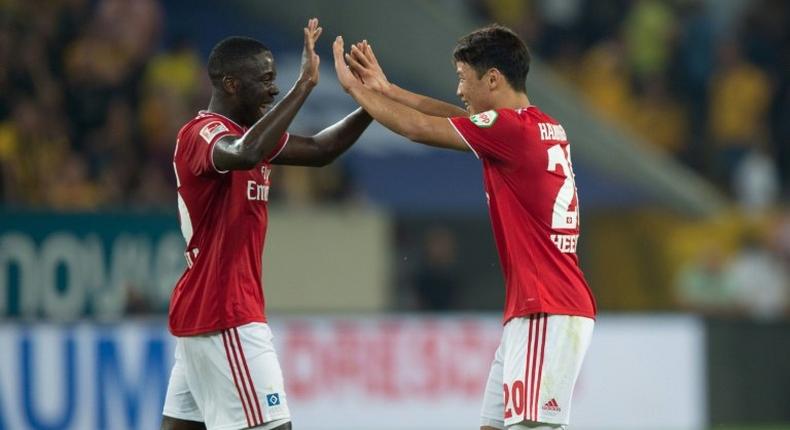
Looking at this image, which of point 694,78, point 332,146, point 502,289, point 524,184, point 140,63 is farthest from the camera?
point 694,78

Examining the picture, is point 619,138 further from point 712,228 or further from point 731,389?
point 731,389

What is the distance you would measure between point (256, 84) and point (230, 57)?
15 cm

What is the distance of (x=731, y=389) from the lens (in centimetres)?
1273

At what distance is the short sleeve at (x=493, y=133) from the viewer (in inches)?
227

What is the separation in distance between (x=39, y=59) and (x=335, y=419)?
3632 mm

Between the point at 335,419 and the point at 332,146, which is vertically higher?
the point at 332,146

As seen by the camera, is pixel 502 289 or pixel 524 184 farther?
pixel 502 289

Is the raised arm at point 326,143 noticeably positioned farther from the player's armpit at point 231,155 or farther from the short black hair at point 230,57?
the player's armpit at point 231,155

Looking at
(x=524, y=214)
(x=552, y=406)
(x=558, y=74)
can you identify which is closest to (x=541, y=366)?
(x=552, y=406)

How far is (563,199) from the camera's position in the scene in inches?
230

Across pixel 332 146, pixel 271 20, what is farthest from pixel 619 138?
pixel 332 146

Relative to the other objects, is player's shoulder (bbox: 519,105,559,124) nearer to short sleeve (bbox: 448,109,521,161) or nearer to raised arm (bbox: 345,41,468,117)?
short sleeve (bbox: 448,109,521,161)

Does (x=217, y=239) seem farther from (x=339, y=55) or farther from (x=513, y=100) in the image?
(x=513, y=100)

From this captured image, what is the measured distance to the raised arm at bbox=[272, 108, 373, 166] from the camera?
6.44 metres
